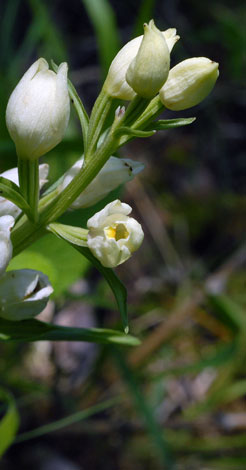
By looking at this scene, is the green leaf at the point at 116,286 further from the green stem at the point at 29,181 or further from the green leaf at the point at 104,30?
the green leaf at the point at 104,30

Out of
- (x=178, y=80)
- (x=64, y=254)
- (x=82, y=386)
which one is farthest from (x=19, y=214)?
(x=82, y=386)

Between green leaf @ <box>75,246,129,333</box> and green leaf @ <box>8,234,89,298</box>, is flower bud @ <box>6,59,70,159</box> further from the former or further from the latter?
green leaf @ <box>8,234,89,298</box>

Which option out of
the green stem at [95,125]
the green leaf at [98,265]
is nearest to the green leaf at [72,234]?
the green leaf at [98,265]

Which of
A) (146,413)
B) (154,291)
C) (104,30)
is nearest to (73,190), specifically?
(146,413)

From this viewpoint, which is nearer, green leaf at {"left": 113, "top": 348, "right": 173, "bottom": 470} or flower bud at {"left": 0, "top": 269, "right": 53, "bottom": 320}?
flower bud at {"left": 0, "top": 269, "right": 53, "bottom": 320}

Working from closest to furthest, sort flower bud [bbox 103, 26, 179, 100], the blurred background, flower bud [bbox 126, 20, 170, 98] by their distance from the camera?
flower bud [bbox 126, 20, 170, 98], flower bud [bbox 103, 26, 179, 100], the blurred background

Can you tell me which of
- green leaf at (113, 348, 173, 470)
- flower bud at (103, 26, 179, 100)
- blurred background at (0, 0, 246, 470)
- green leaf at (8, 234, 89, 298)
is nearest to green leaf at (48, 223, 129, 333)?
flower bud at (103, 26, 179, 100)

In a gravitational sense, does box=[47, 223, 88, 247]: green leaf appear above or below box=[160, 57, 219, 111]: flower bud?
below
